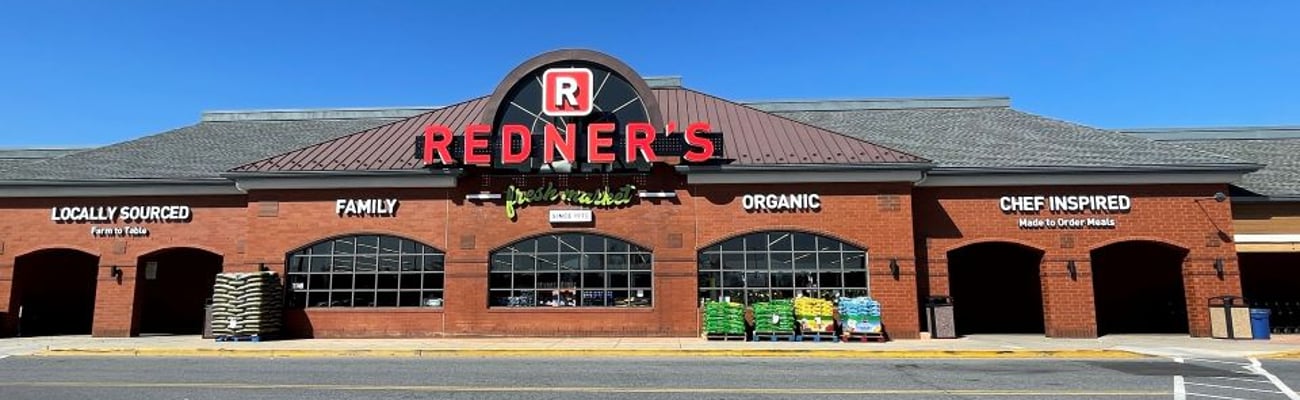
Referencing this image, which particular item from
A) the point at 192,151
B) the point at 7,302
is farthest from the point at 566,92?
the point at 7,302

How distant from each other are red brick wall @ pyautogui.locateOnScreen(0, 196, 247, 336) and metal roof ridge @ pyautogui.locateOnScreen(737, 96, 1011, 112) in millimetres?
18269

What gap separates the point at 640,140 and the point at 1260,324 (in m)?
15.7

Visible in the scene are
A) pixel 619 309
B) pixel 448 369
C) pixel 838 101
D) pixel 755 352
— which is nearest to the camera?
pixel 448 369

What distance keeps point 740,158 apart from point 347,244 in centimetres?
1073

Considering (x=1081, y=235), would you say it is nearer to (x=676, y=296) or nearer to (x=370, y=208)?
(x=676, y=296)

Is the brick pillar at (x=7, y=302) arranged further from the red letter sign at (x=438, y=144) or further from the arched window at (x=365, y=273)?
the red letter sign at (x=438, y=144)

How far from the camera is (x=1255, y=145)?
2575cm

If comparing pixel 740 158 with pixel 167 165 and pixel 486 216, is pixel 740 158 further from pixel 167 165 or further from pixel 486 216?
pixel 167 165

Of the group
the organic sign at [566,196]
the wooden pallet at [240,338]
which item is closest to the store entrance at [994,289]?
the organic sign at [566,196]

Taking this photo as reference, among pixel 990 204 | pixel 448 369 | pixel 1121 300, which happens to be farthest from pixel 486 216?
pixel 1121 300

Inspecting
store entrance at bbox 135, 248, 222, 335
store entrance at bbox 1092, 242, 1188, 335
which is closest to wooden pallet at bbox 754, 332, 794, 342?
store entrance at bbox 1092, 242, 1188, 335

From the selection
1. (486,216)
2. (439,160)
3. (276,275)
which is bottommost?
(276,275)

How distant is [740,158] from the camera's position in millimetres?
20609

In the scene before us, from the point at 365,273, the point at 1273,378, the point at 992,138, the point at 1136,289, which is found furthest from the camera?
the point at 992,138
